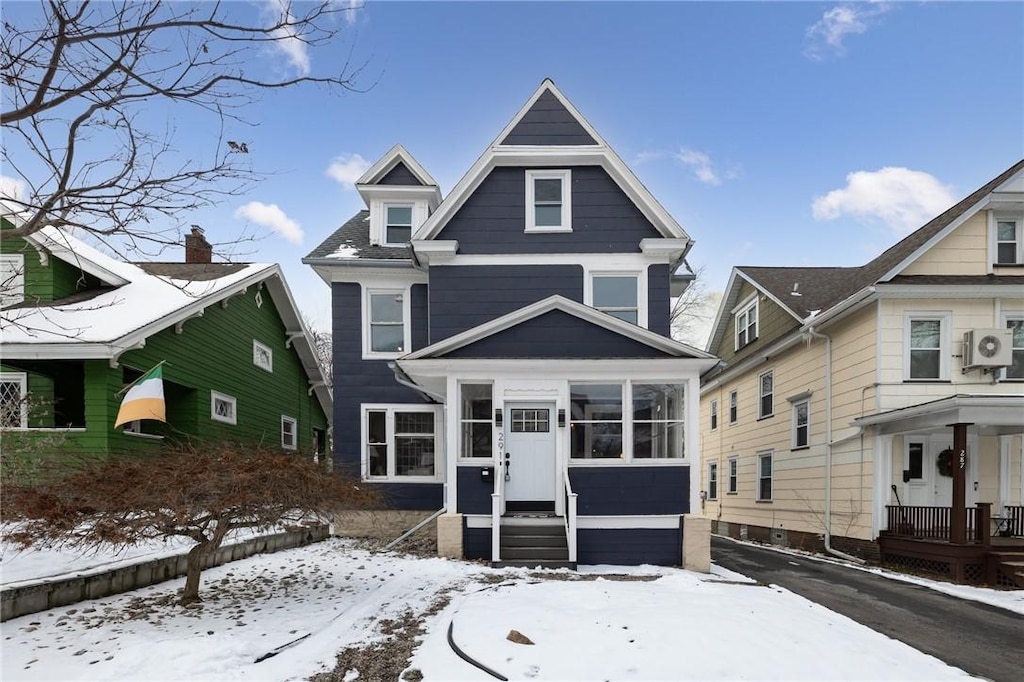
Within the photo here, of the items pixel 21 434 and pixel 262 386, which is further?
pixel 262 386

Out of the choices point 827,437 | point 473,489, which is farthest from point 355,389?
point 827,437

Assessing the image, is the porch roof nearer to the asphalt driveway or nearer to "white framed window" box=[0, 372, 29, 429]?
the asphalt driveway

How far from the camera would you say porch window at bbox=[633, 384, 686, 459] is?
32.2 ft

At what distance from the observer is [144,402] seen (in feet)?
31.0

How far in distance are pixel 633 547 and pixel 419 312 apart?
713 centimetres

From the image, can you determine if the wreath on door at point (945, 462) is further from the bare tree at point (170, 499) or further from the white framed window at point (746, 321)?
the bare tree at point (170, 499)

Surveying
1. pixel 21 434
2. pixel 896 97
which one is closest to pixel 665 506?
pixel 21 434

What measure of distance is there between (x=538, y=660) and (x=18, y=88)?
6.24 m

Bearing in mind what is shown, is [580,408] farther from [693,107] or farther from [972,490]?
[693,107]

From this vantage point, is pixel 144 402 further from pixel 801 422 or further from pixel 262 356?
pixel 801 422

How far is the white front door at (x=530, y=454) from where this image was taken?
32.9 ft

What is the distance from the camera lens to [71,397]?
11.8 metres

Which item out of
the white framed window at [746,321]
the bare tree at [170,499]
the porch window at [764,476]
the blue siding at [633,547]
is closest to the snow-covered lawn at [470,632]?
the bare tree at [170,499]

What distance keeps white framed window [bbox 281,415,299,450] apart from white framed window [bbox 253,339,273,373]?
2.04 m
